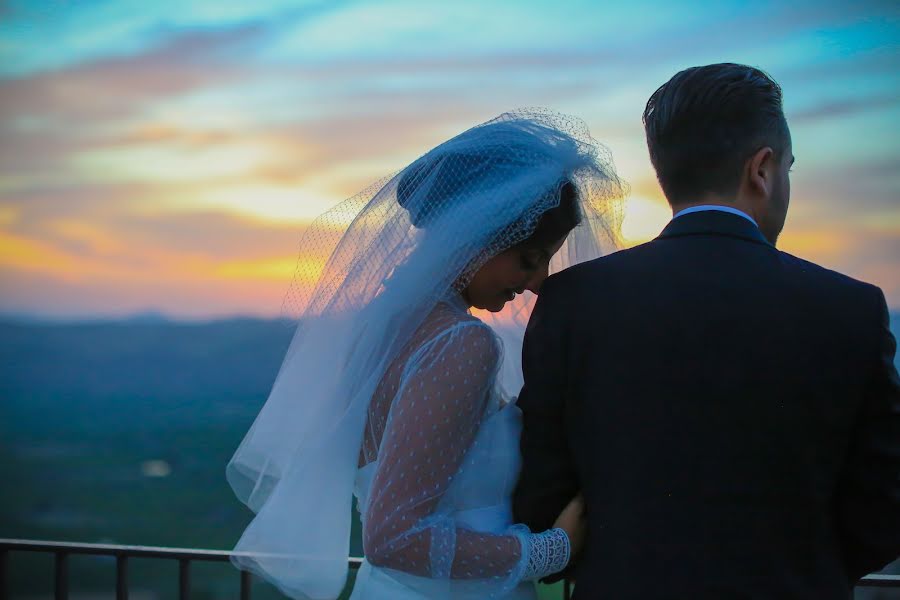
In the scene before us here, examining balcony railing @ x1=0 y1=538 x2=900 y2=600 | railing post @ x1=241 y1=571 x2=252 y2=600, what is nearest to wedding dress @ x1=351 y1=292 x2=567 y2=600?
balcony railing @ x1=0 y1=538 x2=900 y2=600

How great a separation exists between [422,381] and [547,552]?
341mm

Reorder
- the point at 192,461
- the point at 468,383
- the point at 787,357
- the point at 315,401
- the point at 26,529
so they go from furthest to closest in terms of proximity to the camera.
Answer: the point at 26,529 < the point at 192,461 < the point at 315,401 < the point at 468,383 < the point at 787,357

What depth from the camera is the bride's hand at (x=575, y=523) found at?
1262 millimetres

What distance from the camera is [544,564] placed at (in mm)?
1260

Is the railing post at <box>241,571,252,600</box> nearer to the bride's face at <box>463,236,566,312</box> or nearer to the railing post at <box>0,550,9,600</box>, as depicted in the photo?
the railing post at <box>0,550,9,600</box>

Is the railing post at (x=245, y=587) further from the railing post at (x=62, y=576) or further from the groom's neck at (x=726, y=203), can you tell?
the groom's neck at (x=726, y=203)

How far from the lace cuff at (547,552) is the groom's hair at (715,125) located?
0.57 metres

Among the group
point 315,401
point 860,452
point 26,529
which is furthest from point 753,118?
point 26,529

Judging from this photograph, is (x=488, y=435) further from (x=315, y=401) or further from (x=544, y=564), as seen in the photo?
(x=315, y=401)

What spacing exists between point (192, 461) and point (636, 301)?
11.2 ft

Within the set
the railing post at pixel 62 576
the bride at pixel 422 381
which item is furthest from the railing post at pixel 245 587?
the bride at pixel 422 381

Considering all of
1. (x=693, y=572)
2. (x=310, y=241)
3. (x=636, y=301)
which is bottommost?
(x=693, y=572)

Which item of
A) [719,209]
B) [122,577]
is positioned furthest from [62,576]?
[719,209]

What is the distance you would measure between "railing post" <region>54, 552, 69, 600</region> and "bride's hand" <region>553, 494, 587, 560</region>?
5.93 ft
